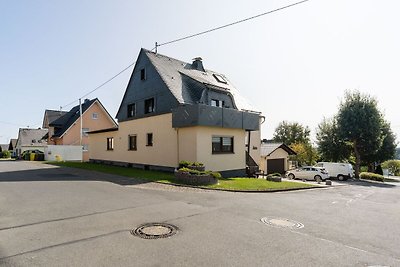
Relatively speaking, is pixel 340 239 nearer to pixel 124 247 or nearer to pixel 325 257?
pixel 325 257

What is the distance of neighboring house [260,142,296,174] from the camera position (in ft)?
104

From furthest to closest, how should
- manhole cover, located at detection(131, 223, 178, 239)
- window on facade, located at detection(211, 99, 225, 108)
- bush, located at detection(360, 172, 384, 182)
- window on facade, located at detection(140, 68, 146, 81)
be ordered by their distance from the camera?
bush, located at detection(360, 172, 384, 182) < window on facade, located at detection(140, 68, 146, 81) < window on facade, located at detection(211, 99, 225, 108) < manhole cover, located at detection(131, 223, 178, 239)

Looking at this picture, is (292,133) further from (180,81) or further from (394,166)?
(180,81)

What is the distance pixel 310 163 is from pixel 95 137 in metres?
39.9

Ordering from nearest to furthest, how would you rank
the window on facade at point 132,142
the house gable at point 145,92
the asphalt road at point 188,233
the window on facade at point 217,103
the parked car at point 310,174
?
1. the asphalt road at point 188,233
2. the house gable at point 145,92
3. the window on facade at point 217,103
4. the window on facade at point 132,142
5. the parked car at point 310,174

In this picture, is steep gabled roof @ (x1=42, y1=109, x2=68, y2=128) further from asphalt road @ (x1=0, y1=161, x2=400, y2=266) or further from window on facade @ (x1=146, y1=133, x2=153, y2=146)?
asphalt road @ (x1=0, y1=161, x2=400, y2=266)

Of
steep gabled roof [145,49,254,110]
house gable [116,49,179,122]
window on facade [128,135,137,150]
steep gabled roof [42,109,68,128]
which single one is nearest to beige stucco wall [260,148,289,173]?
steep gabled roof [145,49,254,110]

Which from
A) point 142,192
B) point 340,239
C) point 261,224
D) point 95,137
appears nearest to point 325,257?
point 340,239

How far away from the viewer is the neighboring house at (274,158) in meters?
31.8

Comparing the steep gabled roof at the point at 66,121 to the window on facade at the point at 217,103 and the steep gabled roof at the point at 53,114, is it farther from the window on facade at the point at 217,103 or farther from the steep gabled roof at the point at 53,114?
the window on facade at the point at 217,103

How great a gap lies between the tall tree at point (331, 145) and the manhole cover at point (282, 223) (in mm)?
37408

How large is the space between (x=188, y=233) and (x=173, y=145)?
13173mm

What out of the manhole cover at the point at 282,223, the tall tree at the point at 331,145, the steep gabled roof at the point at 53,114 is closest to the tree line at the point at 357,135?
the tall tree at the point at 331,145

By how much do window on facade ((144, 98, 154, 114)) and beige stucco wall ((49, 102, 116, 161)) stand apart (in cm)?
2231
